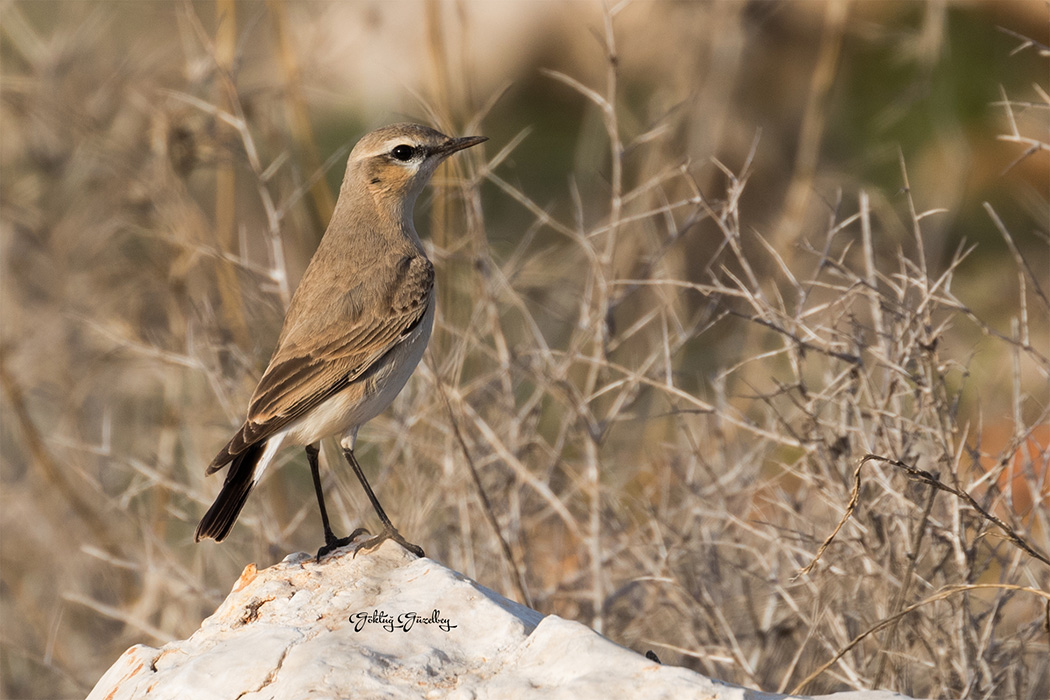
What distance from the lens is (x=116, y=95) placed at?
302 inches

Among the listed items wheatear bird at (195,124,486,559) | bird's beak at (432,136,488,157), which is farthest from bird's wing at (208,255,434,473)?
bird's beak at (432,136,488,157)

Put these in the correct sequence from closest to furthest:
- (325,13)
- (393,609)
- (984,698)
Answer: (393,609)
(984,698)
(325,13)

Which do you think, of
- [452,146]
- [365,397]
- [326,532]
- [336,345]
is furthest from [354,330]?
[452,146]

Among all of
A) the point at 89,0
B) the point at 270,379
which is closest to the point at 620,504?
the point at 270,379

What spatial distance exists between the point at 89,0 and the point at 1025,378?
31.7 feet

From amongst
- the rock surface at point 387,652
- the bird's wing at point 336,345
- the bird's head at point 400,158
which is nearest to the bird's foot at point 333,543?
the rock surface at point 387,652

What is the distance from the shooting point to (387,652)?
10.8 ft

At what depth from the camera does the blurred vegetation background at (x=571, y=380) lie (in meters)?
4.28

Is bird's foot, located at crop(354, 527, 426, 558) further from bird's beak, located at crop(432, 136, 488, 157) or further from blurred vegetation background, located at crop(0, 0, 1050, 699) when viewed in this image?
bird's beak, located at crop(432, 136, 488, 157)

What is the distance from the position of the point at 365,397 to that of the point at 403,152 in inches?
46.6

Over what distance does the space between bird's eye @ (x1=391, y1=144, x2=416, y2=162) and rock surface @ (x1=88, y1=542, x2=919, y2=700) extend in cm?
200

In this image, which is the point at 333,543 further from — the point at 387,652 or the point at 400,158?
the point at 400,158

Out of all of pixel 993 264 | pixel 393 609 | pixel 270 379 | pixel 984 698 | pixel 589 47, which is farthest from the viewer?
pixel 589 47

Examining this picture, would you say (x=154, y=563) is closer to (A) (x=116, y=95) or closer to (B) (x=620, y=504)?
(B) (x=620, y=504)
